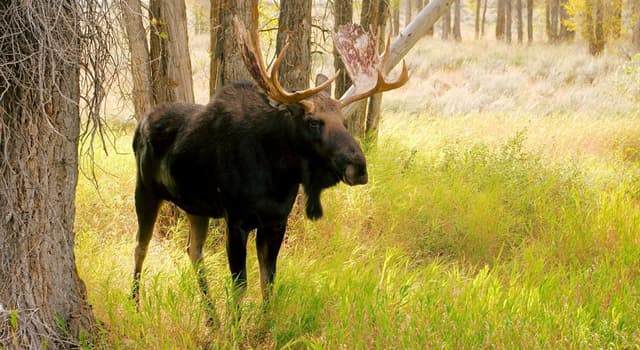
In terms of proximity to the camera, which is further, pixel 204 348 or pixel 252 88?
pixel 252 88

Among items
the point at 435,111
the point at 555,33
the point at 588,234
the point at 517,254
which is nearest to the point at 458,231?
the point at 517,254

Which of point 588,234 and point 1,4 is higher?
point 1,4

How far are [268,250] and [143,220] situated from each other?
1063mm

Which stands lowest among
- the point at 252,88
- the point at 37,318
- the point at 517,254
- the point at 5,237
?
the point at 517,254

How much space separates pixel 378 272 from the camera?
17.9 ft

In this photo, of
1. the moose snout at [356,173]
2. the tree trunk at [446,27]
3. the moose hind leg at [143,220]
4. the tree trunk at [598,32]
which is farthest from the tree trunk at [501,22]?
the moose snout at [356,173]

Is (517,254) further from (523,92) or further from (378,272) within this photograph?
(523,92)

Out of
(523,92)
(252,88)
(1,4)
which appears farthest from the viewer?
(523,92)

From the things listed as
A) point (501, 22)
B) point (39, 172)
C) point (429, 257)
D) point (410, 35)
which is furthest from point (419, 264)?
point (501, 22)

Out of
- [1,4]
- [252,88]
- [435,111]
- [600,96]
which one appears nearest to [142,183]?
[252,88]

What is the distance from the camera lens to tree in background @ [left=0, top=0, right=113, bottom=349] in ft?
10.1

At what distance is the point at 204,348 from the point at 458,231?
11.4 feet

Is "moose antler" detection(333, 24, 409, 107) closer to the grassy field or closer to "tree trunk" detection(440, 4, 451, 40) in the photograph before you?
the grassy field

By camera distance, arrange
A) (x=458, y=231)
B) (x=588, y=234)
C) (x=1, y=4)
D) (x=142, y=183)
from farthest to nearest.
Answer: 1. (x=458, y=231)
2. (x=588, y=234)
3. (x=142, y=183)
4. (x=1, y=4)
